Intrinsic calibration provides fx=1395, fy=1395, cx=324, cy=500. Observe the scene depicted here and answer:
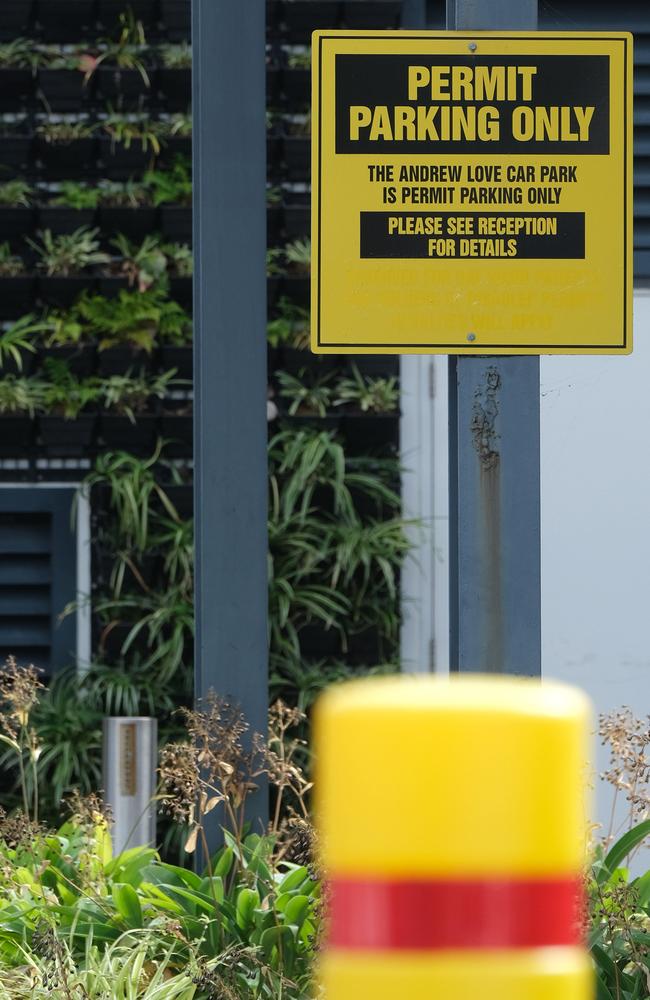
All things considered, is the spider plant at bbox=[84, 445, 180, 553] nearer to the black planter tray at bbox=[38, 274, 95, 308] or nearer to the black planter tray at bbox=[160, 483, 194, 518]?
the black planter tray at bbox=[160, 483, 194, 518]

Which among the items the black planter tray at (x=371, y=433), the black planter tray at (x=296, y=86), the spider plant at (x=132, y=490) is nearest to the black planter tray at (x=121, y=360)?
the spider plant at (x=132, y=490)

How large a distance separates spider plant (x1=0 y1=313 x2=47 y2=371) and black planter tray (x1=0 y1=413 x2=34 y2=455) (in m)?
0.19

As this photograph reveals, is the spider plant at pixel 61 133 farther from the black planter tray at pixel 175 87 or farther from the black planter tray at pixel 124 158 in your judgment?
the black planter tray at pixel 175 87

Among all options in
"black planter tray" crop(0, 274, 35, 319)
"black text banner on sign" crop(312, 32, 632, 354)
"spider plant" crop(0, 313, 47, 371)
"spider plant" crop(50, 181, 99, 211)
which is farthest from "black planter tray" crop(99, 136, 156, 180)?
"black text banner on sign" crop(312, 32, 632, 354)

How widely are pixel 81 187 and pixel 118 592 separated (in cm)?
158

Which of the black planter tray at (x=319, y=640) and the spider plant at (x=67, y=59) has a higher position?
the spider plant at (x=67, y=59)

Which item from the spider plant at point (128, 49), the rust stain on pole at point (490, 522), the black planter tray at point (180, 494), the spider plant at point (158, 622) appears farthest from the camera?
the spider plant at point (128, 49)

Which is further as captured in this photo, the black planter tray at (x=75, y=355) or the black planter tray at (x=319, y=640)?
the black planter tray at (x=75, y=355)

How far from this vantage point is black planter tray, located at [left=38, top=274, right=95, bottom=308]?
5.18m

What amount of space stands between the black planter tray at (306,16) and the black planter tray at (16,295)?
1.40 m

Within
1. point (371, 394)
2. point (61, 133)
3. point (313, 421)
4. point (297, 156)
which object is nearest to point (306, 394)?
point (313, 421)

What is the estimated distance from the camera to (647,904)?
2.63 m

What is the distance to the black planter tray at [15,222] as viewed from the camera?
5.22m

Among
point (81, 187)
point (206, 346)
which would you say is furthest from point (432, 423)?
point (206, 346)
